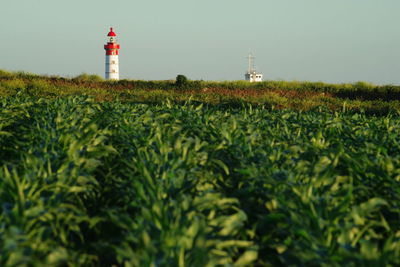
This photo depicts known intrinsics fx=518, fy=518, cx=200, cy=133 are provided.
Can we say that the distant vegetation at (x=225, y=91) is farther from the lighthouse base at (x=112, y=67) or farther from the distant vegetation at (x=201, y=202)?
the lighthouse base at (x=112, y=67)

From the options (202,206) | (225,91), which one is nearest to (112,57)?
(225,91)

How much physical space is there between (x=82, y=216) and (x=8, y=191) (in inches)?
25.8

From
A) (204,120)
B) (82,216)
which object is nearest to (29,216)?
(82,216)

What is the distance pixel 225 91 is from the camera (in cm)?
2992

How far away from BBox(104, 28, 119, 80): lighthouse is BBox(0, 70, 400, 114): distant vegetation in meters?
22.8

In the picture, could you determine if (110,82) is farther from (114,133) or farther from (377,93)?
(114,133)

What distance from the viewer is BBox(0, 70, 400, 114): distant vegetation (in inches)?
1028

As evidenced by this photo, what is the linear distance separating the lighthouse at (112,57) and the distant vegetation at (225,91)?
22.8 meters

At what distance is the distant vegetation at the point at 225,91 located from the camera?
85.7 feet

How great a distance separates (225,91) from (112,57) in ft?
99.3

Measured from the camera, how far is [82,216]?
404cm

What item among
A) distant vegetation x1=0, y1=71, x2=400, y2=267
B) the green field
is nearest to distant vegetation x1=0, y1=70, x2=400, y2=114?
distant vegetation x1=0, y1=71, x2=400, y2=267

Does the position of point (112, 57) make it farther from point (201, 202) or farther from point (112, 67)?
point (201, 202)

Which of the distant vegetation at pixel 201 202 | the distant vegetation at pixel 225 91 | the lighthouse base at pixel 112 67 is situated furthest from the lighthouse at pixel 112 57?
the distant vegetation at pixel 201 202
